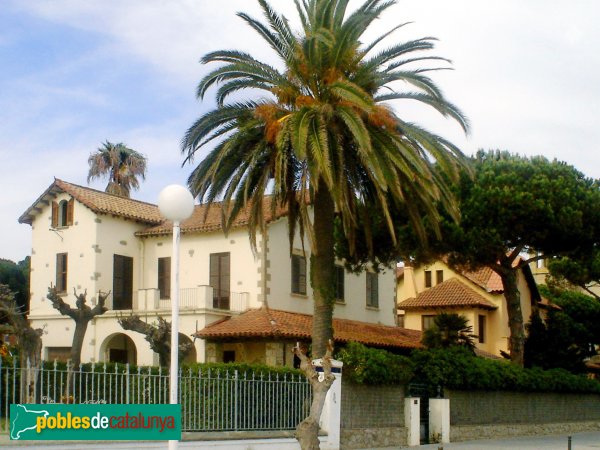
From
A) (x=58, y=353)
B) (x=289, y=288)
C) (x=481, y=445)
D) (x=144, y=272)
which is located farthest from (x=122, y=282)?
(x=481, y=445)

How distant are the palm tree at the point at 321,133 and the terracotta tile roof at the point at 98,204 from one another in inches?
495

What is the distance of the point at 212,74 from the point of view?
78.1 ft

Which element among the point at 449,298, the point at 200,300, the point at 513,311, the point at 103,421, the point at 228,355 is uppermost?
the point at 449,298

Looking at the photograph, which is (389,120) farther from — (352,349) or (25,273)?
(25,273)

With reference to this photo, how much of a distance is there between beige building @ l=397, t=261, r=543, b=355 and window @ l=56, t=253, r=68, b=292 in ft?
61.2

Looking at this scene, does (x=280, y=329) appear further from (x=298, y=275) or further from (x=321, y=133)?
(x=321, y=133)

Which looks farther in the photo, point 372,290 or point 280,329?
point 372,290

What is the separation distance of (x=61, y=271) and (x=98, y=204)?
10.4 ft

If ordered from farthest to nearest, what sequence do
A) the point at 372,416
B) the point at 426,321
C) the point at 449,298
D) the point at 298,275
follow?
1. the point at 426,321
2. the point at 449,298
3. the point at 298,275
4. the point at 372,416

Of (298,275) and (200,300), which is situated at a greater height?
(298,275)

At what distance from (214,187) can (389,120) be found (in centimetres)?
503

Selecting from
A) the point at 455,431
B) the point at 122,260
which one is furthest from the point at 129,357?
the point at 455,431

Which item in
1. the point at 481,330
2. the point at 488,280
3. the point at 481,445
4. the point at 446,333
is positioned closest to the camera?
the point at 481,445

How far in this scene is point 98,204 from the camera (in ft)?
120
